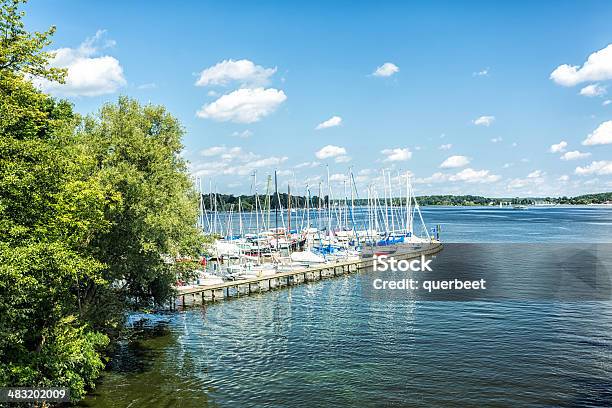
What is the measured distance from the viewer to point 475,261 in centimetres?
8300

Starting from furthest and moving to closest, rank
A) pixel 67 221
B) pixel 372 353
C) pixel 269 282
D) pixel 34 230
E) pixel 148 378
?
pixel 269 282 < pixel 372 353 < pixel 148 378 < pixel 67 221 < pixel 34 230

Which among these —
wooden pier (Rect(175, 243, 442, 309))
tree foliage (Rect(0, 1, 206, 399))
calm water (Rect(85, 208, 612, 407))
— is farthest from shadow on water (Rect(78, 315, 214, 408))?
wooden pier (Rect(175, 243, 442, 309))

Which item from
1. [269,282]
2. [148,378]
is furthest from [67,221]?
[269,282]

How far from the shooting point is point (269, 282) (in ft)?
202

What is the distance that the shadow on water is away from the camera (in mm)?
25811

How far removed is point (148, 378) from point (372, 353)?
14.8 metres

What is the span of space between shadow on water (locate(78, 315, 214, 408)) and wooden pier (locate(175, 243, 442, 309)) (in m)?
6.40

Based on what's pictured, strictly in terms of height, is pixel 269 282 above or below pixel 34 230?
below

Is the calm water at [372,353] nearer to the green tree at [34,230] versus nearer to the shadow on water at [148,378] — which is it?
the shadow on water at [148,378]

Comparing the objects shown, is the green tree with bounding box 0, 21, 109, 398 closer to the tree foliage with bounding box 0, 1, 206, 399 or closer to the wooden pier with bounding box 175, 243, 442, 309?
the tree foliage with bounding box 0, 1, 206, 399

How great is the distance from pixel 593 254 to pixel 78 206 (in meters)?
93.7

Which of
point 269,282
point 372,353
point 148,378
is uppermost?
point 269,282

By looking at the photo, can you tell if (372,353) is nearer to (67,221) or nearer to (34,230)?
(67,221)

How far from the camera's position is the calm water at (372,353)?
88.1ft
